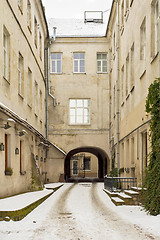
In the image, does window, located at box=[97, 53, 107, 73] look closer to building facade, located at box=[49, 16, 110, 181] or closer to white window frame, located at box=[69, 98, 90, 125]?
building facade, located at box=[49, 16, 110, 181]

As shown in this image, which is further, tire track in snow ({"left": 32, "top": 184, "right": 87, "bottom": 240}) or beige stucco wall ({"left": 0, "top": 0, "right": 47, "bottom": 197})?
beige stucco wall ({"left": 0, "top": 0, "right": 47, "bottom": 197})

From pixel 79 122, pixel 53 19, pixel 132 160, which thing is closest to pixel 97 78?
pixel 79 122

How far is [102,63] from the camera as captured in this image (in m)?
26.1

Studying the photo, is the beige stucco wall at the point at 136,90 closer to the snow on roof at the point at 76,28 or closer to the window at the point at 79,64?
the window at the point at 79,64

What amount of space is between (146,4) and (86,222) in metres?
7.30

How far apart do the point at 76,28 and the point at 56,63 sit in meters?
3.52

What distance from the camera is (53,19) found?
2905 cm

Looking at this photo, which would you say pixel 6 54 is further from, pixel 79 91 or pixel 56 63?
pixel 56 63

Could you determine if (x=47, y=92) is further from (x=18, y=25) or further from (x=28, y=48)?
(x=18, y=25)

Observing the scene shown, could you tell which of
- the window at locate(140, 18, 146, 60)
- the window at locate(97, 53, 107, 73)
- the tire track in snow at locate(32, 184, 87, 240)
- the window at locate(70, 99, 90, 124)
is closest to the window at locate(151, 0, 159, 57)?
the window at locate(140, 18, 146, 60)

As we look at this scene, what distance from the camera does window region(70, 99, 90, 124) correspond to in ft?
83.8

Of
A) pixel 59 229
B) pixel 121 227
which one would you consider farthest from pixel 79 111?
pixel 59 229

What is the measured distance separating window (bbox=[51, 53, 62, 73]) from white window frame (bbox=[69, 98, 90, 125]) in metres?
2.36

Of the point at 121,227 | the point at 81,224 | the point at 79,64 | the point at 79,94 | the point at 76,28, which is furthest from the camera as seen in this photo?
the point at 76,28
